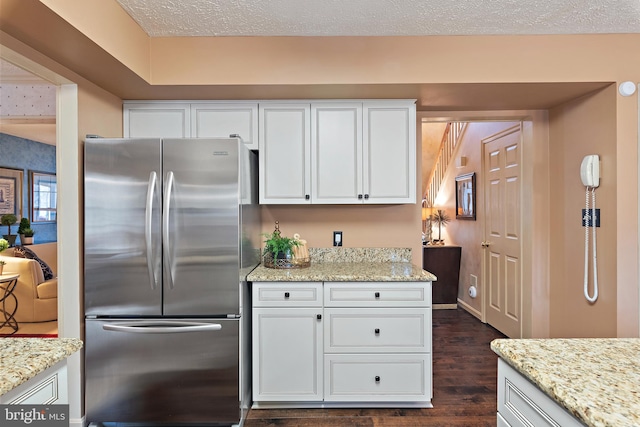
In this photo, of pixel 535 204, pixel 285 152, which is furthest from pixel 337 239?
pixel 535 204

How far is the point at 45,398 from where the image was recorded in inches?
43.1

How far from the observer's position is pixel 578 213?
2680 millimetres

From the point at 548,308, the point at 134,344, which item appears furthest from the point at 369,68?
the point at 548,308

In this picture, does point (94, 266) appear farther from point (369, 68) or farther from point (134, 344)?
point (369, 68)

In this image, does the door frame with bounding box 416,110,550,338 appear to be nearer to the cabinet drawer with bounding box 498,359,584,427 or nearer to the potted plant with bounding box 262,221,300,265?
the potted plant with bounding box 262,221,300,265

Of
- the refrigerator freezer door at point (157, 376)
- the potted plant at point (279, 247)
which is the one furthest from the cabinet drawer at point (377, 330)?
the refrigerator freezer door at point (157, 376)

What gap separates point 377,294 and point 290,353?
0.70 meters

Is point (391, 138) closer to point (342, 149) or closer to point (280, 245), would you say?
point (342, 149)

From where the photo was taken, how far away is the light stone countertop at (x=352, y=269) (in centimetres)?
237

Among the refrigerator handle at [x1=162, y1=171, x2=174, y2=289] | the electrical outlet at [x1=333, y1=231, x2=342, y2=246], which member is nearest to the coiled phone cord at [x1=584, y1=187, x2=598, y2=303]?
the electrical outlet at [x1=333, y1=231, x2=342, y2=246]

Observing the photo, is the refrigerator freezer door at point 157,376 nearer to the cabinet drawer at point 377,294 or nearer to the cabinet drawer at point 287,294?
the cabinet drawer at point 287,294

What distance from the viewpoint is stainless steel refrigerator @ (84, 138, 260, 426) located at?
2.16 m

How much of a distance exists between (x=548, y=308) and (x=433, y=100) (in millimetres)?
2024

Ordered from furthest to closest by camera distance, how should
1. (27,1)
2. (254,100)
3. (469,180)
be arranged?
(469,180) → (254,100) → (27,1)
